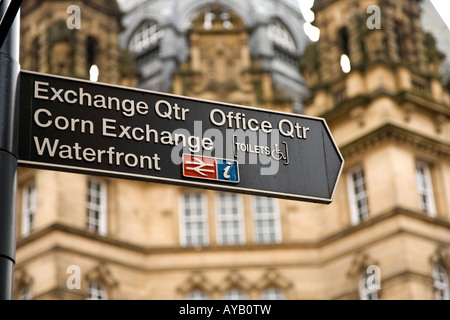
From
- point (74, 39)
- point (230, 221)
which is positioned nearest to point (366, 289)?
point (230, 221)

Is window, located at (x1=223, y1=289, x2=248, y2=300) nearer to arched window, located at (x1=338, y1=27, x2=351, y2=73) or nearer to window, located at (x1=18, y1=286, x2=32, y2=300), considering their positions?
window, located at (x1=18, y1=286, x2=32, y2=300)

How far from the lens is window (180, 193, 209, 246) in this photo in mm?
31953

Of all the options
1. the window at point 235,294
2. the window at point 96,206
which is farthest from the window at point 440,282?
the window at point 96,206

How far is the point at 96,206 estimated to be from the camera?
3152 cm

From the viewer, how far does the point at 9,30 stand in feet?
14.9

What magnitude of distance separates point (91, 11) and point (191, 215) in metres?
9.42

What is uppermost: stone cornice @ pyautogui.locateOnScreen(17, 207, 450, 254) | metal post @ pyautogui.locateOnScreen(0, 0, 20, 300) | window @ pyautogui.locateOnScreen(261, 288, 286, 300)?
stone cornice @ pyautogui.locateOnScreen(17, 207, 450, 254)

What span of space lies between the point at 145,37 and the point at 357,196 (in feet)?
50.2

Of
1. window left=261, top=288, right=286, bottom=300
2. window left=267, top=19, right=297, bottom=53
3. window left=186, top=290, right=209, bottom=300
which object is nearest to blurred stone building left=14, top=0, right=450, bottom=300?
window left=261, top=288, right=286, bottom=300

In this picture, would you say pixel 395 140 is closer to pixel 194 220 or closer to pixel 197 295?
pixel 194 220

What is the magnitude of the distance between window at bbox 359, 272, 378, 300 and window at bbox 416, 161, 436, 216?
10.2 feet

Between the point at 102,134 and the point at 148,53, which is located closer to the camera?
the point at 102,134

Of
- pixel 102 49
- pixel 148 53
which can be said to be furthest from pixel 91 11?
pixel 148 53

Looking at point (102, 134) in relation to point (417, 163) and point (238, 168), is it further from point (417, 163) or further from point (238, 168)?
point (417, 163)
